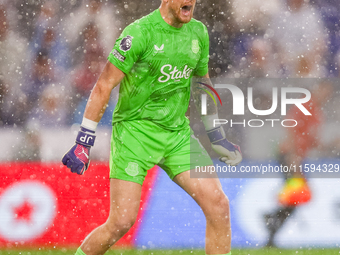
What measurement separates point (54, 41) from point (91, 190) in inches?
63.3

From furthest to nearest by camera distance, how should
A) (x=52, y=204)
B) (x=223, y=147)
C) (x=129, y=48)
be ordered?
(x=52, y=204) → (x=223, y=147) → (x=129, y=48)

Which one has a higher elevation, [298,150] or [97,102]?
[97,102]

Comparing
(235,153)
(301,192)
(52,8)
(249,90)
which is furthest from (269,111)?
(52,8)

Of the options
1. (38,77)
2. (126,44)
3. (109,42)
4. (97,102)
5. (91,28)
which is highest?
(91,28)

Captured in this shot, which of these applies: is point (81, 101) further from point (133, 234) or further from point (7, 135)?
point (133, 234)

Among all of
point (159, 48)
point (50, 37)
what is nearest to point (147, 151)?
point (159, 48)

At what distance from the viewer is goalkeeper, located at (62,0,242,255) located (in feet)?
8.07

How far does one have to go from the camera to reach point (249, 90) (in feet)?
14.5

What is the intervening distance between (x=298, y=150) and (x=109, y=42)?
2.10 meters

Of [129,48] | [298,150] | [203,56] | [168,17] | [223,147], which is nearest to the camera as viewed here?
[129,48]

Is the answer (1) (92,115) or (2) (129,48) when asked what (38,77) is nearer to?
(1) (92,115)

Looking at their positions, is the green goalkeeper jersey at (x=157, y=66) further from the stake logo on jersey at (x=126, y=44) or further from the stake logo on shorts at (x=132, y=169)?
the stake logo on shorts at (x=132, y=169)

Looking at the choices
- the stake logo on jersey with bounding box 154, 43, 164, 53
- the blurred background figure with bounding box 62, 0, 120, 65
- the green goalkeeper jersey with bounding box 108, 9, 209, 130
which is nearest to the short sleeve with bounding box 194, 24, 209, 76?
the green goalkeeper jersey with bounding box 108, 9, 209, 130

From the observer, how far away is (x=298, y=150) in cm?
414
